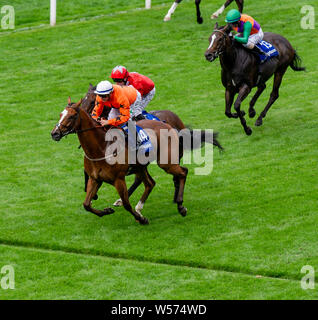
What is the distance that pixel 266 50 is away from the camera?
1680 centimetres

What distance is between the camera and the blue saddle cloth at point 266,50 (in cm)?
1670

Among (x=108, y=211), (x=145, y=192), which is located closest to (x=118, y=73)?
(x=145, y=192)

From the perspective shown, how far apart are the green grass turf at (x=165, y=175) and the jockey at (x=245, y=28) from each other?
2060mm

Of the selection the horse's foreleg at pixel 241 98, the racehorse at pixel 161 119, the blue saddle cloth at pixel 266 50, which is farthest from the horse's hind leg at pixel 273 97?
the racehorse at pixel 161 119

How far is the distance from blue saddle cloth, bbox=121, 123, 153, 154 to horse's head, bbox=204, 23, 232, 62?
3.50 m

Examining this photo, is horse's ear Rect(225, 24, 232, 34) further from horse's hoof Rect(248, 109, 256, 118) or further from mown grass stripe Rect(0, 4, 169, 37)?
mown grass stripe Rect(0, 4, 169, 37)

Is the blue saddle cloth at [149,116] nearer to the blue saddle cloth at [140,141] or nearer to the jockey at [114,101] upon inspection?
the jockey at [114,101]

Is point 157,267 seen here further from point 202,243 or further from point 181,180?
point 181,180

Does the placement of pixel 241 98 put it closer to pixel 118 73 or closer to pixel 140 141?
pixel 118 73

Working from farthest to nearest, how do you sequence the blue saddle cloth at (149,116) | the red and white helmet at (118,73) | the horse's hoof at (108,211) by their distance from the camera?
the blue saddle cloth at (149,116)
the red and white helmet at (118,73)
the horse's hoof at (108,211)

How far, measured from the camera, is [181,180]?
13.3 m

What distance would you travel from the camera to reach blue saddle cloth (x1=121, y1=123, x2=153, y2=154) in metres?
12.4

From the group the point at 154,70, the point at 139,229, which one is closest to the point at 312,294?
the point at 139,229

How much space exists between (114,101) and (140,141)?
0.75 metres
